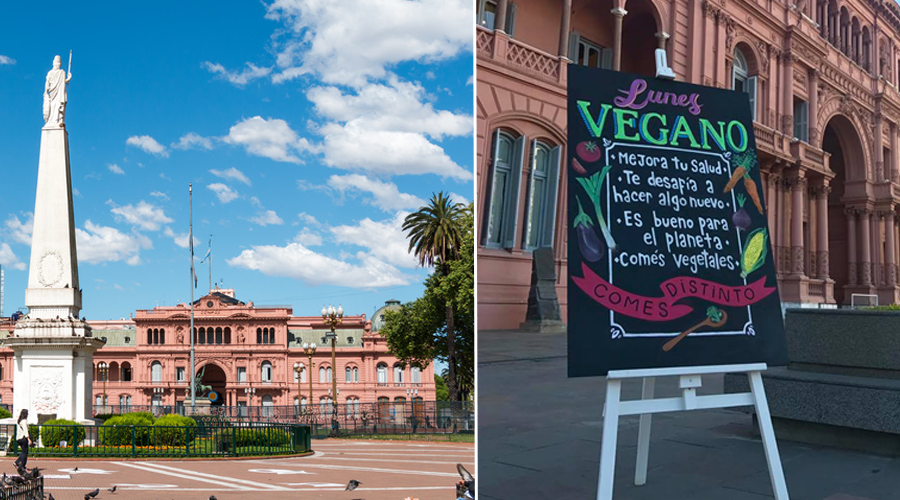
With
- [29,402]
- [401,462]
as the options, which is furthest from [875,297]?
[29,402]

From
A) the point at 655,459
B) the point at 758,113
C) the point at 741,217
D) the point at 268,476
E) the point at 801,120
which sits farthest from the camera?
the point at 801,120

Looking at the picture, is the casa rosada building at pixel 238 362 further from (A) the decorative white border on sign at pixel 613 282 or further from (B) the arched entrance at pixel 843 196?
(A) the decorative white border on sign at pixel 613 282

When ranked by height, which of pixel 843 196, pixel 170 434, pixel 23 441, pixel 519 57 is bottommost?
pixel 170 434

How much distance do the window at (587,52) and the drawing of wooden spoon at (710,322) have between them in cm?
1649

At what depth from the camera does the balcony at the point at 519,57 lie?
15.6 meters

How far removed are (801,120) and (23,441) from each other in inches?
938

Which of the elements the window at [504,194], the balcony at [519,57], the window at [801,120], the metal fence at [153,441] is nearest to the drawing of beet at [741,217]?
the balcony at [519,57]

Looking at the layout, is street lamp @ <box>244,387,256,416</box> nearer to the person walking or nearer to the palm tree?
the palm tree

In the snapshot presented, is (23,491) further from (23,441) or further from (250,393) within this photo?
(250,393)

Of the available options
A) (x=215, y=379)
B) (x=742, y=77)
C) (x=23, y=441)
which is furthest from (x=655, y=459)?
(x=215, y=379)

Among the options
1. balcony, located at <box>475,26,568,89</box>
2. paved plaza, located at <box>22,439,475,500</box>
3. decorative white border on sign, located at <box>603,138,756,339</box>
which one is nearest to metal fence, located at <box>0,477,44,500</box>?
paved plaza, located at <box>22,439,475,500</box>

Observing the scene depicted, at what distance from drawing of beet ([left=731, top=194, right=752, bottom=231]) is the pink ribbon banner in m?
0.30

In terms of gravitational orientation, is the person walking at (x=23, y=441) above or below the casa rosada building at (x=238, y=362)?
above

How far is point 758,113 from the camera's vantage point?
24.3 meters
